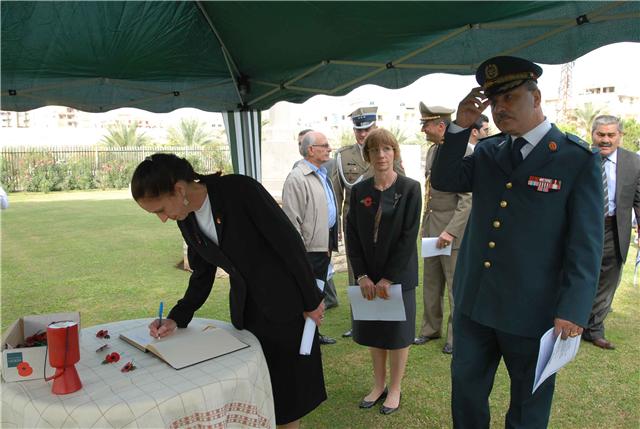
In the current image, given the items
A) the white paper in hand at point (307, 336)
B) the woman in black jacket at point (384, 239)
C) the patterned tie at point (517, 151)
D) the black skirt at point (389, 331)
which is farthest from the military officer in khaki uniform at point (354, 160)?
the patterned tie at point (517, 151)

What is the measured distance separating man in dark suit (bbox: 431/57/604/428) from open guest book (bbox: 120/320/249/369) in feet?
3.47

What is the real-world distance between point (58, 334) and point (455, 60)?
2589mm

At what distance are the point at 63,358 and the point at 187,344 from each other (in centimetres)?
49

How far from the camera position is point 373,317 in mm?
2979

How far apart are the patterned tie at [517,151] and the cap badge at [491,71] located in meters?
0.29

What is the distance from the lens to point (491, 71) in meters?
1.97

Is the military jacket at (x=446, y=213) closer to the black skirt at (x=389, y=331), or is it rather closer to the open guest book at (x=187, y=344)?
the black skirt at (x=389, y=331)

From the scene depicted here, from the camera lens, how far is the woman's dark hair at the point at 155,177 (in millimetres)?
1911

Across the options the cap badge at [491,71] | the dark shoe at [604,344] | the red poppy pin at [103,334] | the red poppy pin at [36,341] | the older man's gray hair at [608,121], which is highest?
the cap badge at [491,71]

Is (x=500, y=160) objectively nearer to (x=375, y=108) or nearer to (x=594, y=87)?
(x=375, y=108)

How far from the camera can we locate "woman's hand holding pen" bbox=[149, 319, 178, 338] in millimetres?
2145

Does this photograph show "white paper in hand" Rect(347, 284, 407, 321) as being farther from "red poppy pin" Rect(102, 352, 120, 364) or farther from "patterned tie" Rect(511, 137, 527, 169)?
"red poppy pin" Rect(102, 352, 120, 364)

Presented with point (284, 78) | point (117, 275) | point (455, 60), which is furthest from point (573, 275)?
point (117, 275)

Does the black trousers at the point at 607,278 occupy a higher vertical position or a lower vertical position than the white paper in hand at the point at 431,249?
lower
